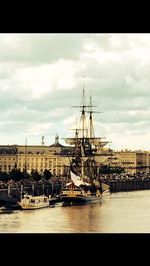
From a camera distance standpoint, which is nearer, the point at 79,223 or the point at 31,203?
the point at 79,223

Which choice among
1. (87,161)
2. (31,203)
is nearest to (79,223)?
(31,203)

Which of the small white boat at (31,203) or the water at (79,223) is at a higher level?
the small white boat at (31,203)

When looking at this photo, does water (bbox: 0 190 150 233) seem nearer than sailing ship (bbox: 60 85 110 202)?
Yes

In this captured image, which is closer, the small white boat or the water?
the water

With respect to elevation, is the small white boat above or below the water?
above

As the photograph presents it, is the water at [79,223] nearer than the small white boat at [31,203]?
Yes

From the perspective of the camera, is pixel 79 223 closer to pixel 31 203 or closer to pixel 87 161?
pixel 31 203

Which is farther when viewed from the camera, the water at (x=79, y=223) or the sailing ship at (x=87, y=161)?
the sailing ship at (x=87, y=161)
